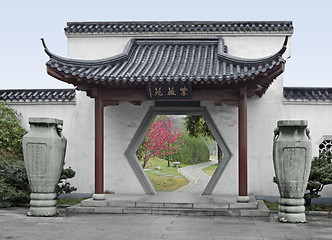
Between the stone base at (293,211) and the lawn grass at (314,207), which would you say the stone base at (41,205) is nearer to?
the stone base at (293,211)

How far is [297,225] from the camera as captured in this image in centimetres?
767

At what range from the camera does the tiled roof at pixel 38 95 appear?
11.7m

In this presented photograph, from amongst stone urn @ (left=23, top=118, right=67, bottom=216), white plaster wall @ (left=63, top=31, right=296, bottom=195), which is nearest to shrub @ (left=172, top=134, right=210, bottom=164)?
white plaster wall @ (left=63, top=31, right=296, bottom=195)

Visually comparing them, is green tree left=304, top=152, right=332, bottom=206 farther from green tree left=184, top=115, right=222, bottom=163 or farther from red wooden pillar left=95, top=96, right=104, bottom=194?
green tree left=184, top=115, right=222, bottom=163

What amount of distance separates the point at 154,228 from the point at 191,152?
23.2 meters

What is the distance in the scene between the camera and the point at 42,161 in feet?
27.6

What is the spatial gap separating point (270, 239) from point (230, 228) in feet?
3.14

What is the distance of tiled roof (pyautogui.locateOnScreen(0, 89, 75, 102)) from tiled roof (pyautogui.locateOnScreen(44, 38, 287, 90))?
2124 millimetres

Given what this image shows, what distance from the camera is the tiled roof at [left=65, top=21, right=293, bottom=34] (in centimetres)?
1147

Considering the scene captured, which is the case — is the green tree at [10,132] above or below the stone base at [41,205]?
above

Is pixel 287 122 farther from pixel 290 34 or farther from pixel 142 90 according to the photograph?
pixel 290 34

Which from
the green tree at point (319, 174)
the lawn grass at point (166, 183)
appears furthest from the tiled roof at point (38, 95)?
the green tree at point (319, 174)

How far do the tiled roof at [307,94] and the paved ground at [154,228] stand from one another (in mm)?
3407

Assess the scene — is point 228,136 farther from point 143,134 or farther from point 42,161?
point 42,161
